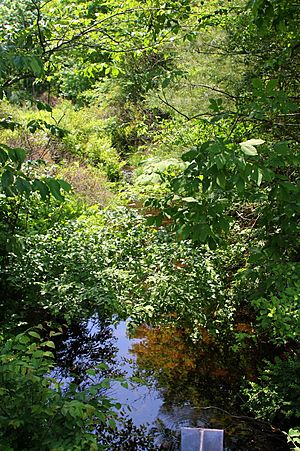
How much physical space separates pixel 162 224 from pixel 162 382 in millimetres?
1601

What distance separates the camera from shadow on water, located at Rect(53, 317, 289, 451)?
371 cm

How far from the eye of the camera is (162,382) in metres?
4.43

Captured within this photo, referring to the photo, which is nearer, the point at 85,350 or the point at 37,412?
the point at 37,412

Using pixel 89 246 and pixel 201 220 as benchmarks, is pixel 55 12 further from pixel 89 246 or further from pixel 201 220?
pixel 201 220

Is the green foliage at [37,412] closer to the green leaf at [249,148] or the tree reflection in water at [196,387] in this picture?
the green leaf at [249,148]

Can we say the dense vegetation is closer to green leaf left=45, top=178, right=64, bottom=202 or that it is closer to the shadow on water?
green leaf left=45, top=178, right=64, bottom=202

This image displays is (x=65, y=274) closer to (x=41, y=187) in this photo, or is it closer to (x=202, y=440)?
(x=41, y=187)

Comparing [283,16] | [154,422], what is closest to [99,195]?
[154,422]

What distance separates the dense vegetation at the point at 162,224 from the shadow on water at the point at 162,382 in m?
0.16

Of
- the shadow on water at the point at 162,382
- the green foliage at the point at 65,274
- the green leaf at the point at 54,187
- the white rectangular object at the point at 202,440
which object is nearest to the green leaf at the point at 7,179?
the green leaf at the point at 54,187

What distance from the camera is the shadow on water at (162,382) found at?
371 centimetres

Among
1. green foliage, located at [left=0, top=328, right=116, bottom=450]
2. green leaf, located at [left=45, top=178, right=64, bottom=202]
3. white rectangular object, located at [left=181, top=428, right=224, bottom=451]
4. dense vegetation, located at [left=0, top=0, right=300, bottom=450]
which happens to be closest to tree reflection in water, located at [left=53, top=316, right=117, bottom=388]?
dense vegetation, located at [left=0, top=0, right=300, bottom=450]

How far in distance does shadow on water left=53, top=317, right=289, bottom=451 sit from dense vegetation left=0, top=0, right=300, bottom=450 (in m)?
0.16

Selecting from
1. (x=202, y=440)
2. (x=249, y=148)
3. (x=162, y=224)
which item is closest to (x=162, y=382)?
(x=162, y=224)
